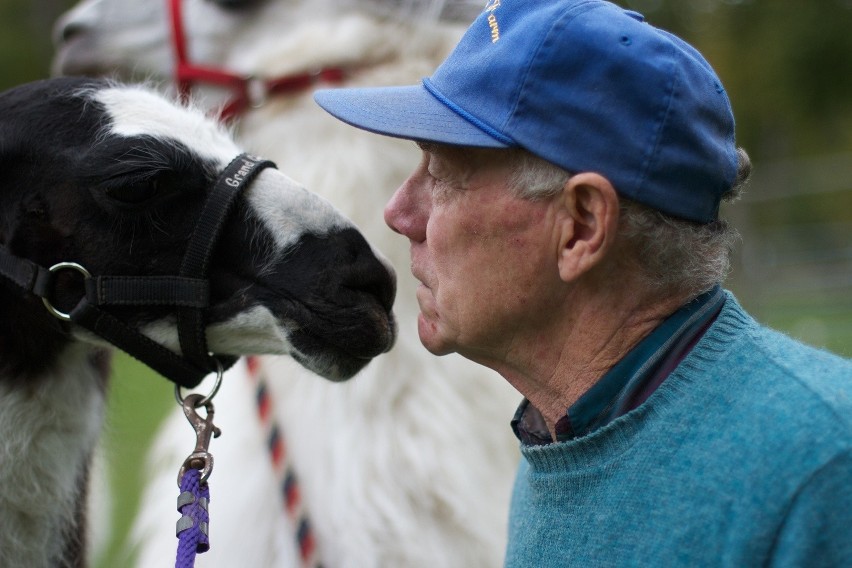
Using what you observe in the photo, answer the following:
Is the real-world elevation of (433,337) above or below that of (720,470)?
below

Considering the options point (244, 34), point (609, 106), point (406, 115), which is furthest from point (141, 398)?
point (609, 106)

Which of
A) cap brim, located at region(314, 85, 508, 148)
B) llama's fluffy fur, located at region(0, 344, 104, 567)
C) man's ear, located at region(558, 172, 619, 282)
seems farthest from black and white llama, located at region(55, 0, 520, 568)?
man's ear, located at region(558, 172, 619, 282)

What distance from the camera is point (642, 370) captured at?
1509mm

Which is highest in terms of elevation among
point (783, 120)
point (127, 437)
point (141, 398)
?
point (127, 437)

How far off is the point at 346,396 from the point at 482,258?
3.61 feet

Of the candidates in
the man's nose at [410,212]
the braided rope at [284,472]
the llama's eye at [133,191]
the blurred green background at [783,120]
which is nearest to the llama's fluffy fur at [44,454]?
the llama's eye at [133,191]

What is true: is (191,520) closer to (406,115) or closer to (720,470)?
(406,115)

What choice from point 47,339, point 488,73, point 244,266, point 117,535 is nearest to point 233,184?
point 244,266

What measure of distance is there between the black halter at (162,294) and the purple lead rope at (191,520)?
0.87ft

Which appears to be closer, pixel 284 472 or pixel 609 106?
pixel 609 106

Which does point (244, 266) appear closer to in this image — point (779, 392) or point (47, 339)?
point (47, 339)

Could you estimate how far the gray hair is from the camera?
1.52m

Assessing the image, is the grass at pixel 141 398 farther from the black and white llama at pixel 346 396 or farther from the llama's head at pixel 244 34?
the llama's head at pixel 244 34

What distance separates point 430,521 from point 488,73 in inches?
53.6
